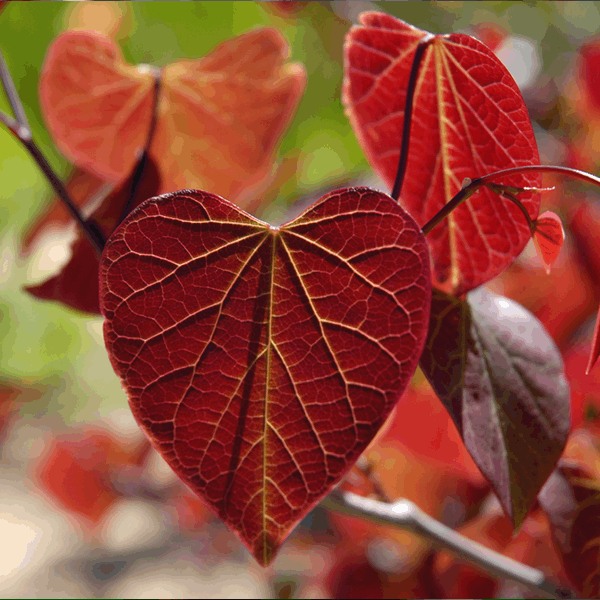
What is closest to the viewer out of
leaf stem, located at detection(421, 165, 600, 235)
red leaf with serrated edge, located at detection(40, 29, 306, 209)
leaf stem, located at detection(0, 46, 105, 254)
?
leaf stem, located at detection(421, 165, 600, 235)

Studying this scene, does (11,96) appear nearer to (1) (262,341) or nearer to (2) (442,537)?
(1) (262,341)

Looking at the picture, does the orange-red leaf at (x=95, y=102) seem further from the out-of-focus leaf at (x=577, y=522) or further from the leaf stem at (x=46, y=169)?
the out-of-focus leaf at (x=577, y=522)

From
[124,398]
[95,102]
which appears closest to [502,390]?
[95,102]

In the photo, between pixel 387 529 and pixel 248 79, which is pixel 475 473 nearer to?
pixel 387 529

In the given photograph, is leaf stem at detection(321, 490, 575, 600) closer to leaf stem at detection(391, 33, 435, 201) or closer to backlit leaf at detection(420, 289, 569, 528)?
backlit leaf at detection(420, 289, 569, 528)

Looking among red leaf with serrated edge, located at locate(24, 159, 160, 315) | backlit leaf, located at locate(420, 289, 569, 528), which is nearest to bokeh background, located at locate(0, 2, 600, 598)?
red leaf with serrated edge, located at locate(24, 159, 160, 315)

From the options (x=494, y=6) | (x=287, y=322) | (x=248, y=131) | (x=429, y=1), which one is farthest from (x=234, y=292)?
(x=494, y=6)

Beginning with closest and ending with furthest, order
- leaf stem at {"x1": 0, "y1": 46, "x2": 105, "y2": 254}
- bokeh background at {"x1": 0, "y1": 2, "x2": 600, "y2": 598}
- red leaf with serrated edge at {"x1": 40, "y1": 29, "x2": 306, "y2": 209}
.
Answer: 1. leaf stem at {"x1": 0, "y1": 46, "x2": 105, "y2": 254}
2. red leaf with serrated edge at {"x1": 40, "y1": 29, "x2": 306, "y2": 209}
3. bokeh background at {"x1": 0, "y1": 2, "x2": 600, "y2": 598}
